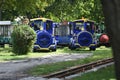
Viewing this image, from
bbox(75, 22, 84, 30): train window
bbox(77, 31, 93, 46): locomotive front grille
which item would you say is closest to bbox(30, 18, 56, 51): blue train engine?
bbox(77, 31, 93, 46): locomotive front grille

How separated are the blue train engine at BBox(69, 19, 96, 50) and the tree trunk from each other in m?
29.2

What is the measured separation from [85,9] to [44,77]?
50.1 m

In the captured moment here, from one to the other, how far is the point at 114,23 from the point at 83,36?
29.4 meters

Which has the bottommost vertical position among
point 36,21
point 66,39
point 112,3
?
point 66,39

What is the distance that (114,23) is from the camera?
3.83 metres

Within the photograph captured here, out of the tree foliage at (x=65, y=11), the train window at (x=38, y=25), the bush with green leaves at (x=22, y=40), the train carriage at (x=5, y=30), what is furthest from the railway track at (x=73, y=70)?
the tree foliage at (x=65, y=11)

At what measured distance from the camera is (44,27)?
31.8 meters

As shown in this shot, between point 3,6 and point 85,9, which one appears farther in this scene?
point 85,9

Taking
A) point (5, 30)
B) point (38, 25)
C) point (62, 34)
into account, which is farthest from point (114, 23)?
point (5, 30)

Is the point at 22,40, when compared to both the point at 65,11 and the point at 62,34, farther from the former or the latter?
the point at 65,11

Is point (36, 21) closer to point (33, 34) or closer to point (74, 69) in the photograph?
point (33, 34)

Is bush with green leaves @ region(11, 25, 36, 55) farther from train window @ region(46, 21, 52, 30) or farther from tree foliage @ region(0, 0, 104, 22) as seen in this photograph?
tree foliage @ region(0, 0, 104, 22)

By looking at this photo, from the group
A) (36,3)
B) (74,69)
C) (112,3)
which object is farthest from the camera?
(36,3)

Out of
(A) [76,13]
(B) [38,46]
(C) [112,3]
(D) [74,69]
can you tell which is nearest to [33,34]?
(B) [38,46]
